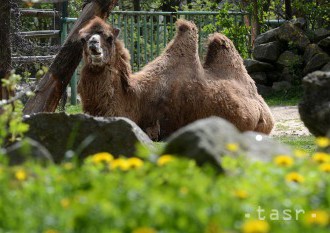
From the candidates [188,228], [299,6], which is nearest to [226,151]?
[188,228]

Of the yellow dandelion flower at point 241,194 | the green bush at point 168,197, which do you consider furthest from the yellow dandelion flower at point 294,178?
the yellow dandelion flower at point 241,194

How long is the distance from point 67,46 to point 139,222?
23.3ft

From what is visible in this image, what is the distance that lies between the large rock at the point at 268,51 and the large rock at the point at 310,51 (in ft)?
1.81

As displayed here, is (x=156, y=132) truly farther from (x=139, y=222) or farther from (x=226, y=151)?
(x=139, y=222)

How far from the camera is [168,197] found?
138 inches

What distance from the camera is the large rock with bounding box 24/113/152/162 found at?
5527mm

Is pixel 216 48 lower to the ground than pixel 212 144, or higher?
lower

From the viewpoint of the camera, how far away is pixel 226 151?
4168mm

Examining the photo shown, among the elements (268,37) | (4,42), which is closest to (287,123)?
(268,37)

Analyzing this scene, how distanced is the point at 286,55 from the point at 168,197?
1446 cm

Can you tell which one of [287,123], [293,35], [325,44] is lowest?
[287,123]

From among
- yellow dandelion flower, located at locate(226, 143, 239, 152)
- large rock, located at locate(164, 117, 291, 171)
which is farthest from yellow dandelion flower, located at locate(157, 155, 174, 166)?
yellow dandelion flower, located at locate(226, 143, 239, 152)

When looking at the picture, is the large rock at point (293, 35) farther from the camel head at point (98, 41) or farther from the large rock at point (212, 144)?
the large rock at point (212, 144)

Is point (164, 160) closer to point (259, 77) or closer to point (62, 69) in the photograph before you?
point (62, 69)
